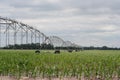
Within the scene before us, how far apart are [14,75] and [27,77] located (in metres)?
0.69

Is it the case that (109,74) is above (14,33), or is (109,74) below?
below

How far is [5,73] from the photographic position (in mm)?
17422

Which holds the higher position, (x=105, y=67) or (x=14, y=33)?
(x=14, y=33)

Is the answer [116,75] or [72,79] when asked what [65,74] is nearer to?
[72,79]

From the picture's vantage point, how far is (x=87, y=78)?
1680 centimetres

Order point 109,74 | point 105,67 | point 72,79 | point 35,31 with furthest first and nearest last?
point 35,31 < point 105,67 < point 109,74 < point 72,79

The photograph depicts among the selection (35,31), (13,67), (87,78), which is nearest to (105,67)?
(87,78)

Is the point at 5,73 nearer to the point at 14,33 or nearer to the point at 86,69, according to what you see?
the point at 86,69

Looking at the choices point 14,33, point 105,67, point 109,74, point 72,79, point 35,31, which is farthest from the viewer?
point 35,31

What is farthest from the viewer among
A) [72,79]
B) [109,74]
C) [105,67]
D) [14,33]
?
[14,33]

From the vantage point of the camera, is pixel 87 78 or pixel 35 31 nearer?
pixel 87 78

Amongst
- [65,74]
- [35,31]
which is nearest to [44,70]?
[65,74]

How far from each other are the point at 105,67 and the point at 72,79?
10.7 ft

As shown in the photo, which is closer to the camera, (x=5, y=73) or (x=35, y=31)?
(x=5, y=73)
